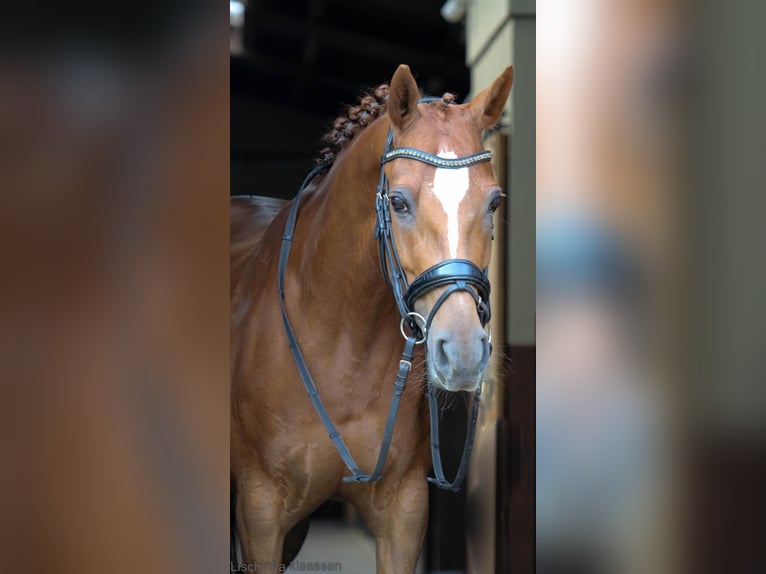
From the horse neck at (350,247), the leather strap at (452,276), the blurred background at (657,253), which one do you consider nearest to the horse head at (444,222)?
the leather strap at (452,276)

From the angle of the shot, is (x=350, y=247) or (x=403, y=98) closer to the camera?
(x=403, y=98)

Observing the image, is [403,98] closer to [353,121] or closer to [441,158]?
[441,158]

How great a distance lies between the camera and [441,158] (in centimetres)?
217

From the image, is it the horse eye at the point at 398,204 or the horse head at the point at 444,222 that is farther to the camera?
the horse eye at the point at 398,204

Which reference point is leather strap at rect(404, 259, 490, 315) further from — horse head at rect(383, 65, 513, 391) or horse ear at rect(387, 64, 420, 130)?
horse ear at rect(387, 64, 420, 130)

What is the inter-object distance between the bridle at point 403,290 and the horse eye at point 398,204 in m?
0.03

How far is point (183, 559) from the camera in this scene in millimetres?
2395

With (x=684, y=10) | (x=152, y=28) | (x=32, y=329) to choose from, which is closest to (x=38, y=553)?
(x=32, y=329)

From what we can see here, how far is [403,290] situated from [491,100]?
54 centimetres

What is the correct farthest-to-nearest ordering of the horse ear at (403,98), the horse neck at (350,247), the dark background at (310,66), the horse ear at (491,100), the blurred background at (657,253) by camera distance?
the dark background at (310,66)
the blurred background at (657,253)
the horse neck at (350,247)
the horse ear at (491,100)
the horse ear at (403,98)

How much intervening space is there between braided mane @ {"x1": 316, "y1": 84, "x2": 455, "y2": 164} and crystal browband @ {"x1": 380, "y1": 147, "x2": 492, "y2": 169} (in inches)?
11.7

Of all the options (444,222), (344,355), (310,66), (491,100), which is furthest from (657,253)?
(310,66)

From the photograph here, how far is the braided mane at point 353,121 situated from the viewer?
8.20 feet

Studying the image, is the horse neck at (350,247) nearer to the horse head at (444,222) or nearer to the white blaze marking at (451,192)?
the horse head at (444,222)
